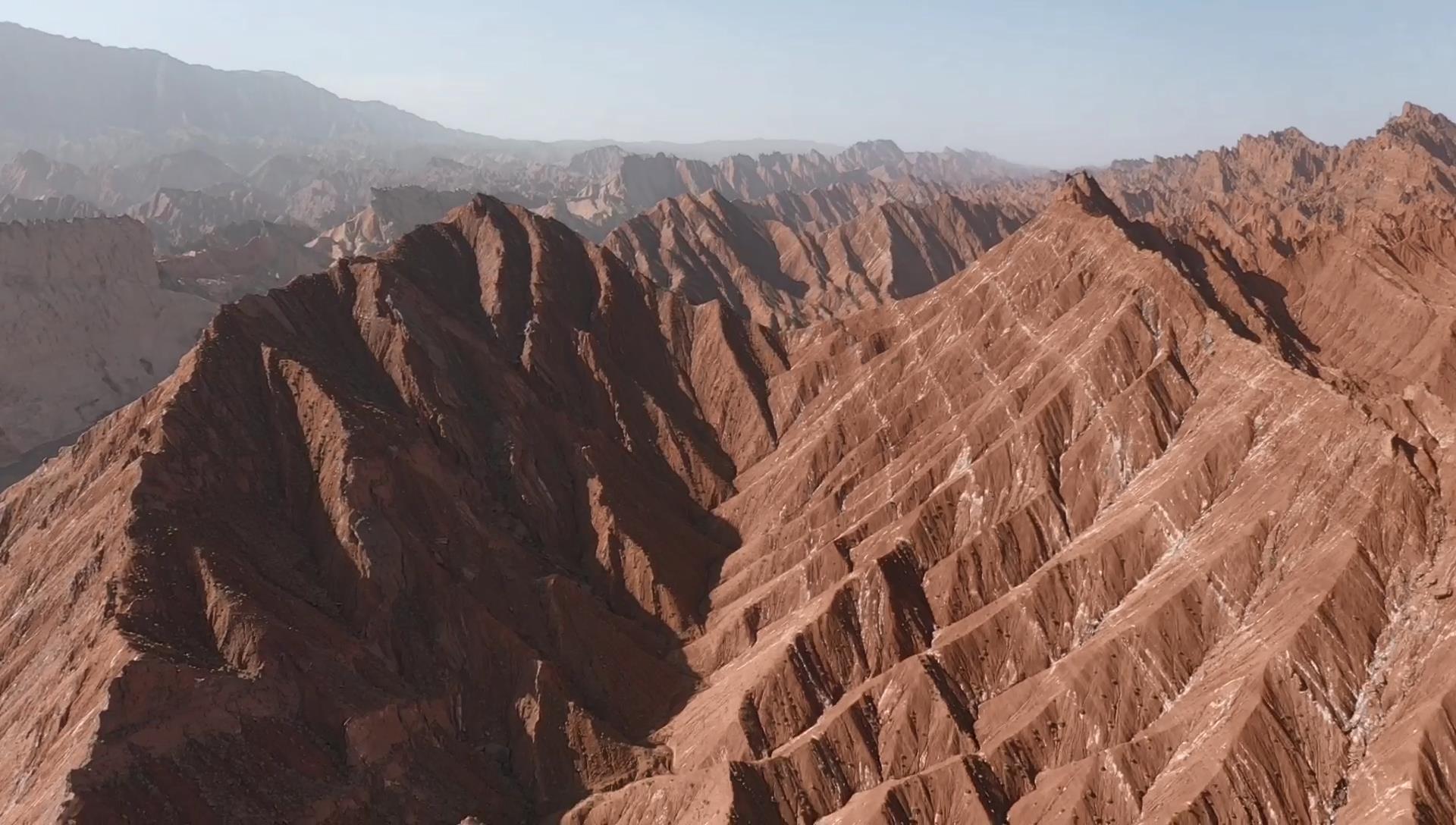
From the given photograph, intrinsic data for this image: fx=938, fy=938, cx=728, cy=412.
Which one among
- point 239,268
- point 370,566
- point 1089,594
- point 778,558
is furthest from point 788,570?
point 239,268

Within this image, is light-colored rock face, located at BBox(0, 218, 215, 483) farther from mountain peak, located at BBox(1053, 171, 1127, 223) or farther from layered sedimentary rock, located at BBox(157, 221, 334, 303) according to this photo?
mountain peak, located at BBox(1053, 171, 1127, 223)

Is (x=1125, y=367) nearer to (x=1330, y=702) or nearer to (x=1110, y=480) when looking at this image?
(x=1110, y=480)

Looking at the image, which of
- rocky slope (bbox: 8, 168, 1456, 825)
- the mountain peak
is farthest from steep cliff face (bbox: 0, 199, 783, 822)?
the mountain peak

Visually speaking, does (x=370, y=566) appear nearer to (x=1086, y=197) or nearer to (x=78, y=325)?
(x=1086, y=197)

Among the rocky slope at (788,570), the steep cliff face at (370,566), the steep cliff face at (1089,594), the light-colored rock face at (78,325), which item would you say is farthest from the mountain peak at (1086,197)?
the light-colored rock face at (78,325)

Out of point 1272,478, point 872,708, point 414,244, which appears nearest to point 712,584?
point 872,708

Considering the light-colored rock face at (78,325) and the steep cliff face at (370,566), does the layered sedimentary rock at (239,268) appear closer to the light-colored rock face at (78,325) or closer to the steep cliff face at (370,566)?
the light-colored rock face at (78,325)
